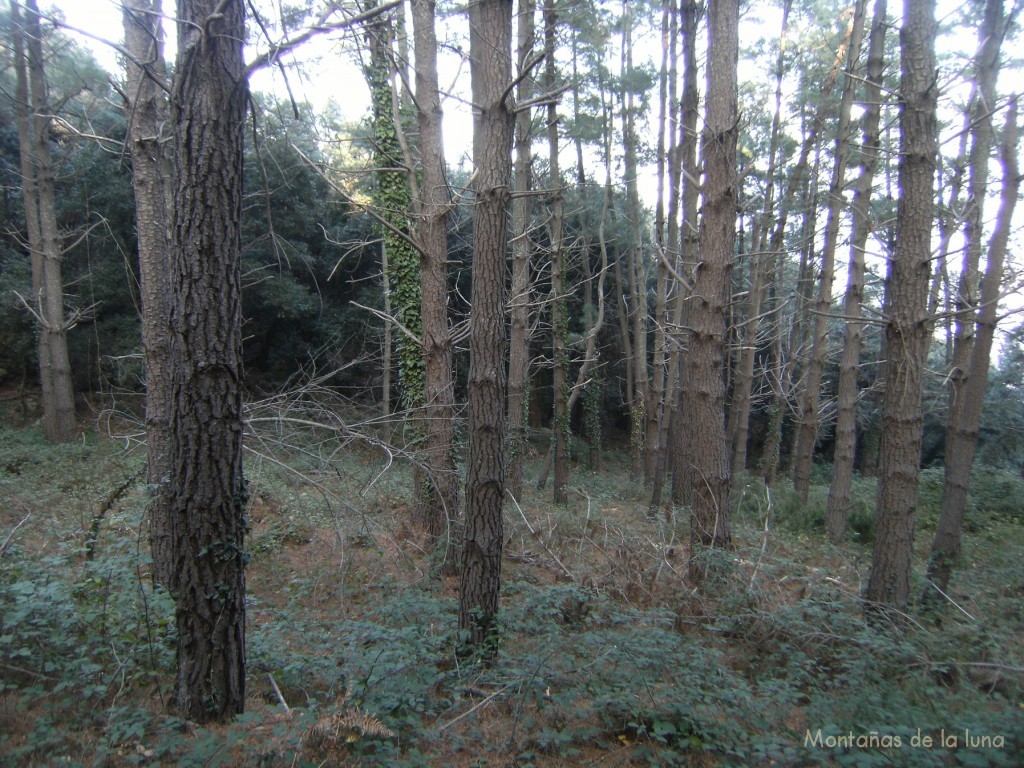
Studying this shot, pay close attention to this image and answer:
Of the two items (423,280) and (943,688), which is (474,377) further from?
(943,688)

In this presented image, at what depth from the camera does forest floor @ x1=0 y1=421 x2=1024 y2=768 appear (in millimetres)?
3473

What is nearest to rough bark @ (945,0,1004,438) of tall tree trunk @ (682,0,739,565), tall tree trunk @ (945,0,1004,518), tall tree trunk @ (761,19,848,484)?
tall tree trunk @ (945,0,1004,518)

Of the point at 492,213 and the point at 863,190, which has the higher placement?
the point at 863,190

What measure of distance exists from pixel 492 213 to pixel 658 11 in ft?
43.1

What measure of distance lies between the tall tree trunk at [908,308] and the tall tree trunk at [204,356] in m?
5.54

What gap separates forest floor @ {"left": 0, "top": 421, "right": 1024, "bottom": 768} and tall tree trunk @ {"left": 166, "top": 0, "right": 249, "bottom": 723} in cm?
54

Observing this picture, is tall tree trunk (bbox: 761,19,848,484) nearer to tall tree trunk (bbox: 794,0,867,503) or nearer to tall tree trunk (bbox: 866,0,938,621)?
tall tree trunk (bbox: 794,0,867,503)

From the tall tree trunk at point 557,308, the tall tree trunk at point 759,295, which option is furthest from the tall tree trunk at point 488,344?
the tall tree trunk at point 759,295

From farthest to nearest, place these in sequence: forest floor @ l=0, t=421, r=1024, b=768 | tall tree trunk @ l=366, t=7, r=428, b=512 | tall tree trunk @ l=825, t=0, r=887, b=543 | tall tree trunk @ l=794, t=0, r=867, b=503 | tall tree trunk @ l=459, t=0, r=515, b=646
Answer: tall tree trunk @ l=794, t=0, r=867, b=503 < tall tree trunk @ l=825, t=0, r=887, b=543 < tall tree trunk @ l=366, t=7, r=428, b=512 < tall tree trunk @ l=459, t=0, r=515, b=646 < forest floor @ l=0, t=421, r=1024, b=768

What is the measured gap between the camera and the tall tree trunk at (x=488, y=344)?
195 inches

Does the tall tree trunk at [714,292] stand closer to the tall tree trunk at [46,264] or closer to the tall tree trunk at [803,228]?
the tall tree trunk at [803,228]

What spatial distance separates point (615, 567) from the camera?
7566 mm

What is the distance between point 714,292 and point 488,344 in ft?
10.6

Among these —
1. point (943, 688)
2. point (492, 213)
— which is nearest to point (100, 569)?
point (492, 213)
